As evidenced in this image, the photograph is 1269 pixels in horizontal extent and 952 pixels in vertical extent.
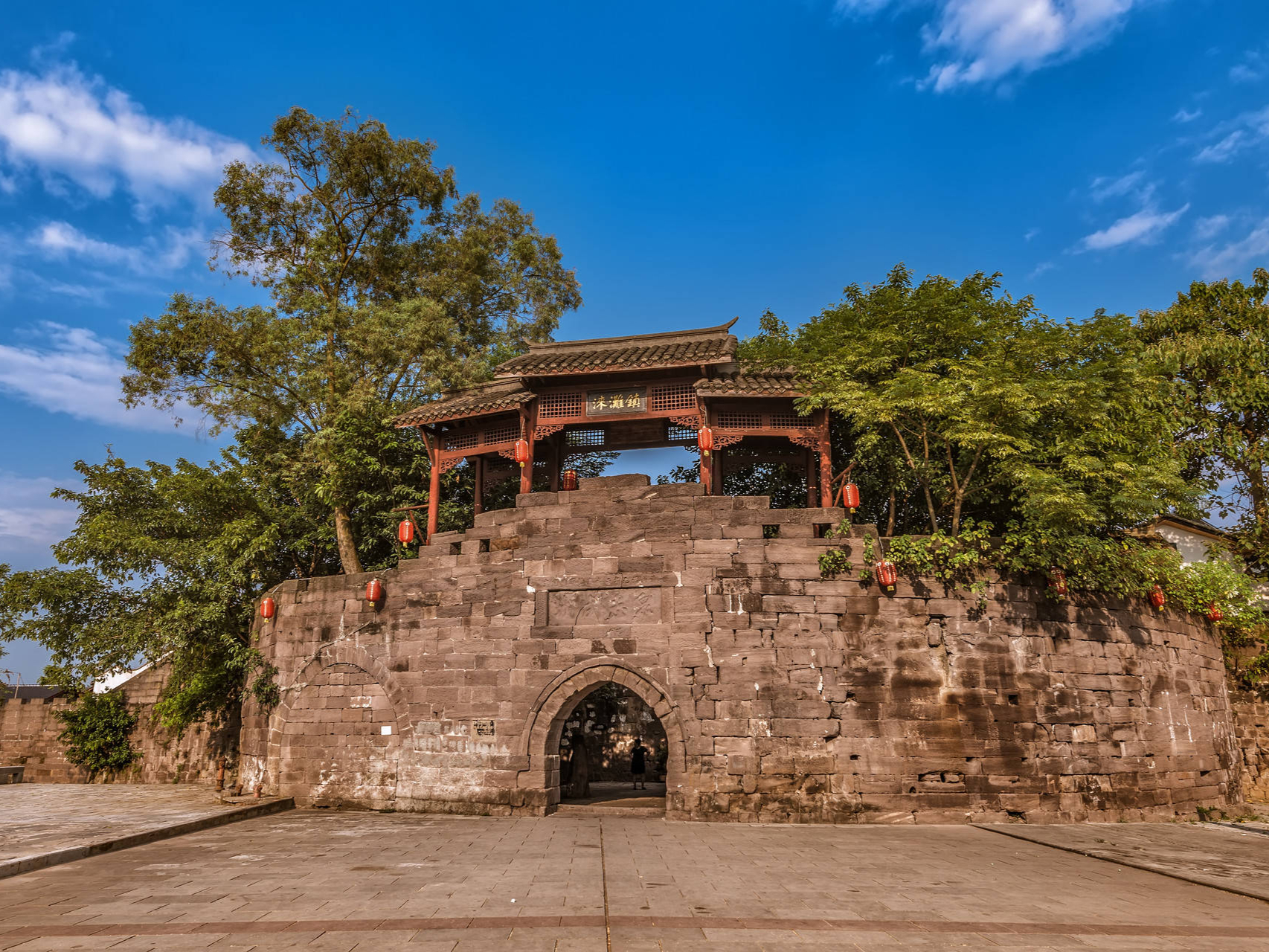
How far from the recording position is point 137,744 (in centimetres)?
1870

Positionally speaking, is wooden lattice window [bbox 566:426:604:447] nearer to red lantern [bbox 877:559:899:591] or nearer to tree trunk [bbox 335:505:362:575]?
tree trunk [bbox 335:505:362:575]

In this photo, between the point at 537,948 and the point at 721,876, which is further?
the point at 721,876

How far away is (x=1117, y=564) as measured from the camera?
469 inches

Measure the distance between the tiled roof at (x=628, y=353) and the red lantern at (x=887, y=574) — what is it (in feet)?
14.1

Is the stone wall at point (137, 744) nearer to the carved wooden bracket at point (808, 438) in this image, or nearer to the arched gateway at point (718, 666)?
the arched gateway at point (718, 666)

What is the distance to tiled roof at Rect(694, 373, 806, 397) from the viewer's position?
12780mm

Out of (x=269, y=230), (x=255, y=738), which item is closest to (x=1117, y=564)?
(x=255, y=738)

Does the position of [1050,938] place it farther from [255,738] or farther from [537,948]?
[255,738]

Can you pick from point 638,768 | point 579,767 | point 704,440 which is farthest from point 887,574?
point 638,768

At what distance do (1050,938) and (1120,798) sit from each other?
7.55 m

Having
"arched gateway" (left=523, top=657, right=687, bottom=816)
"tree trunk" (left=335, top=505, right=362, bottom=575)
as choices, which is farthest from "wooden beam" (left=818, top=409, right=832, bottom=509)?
"tree trunk" (left=335, top=505, right=362, bottom=575)

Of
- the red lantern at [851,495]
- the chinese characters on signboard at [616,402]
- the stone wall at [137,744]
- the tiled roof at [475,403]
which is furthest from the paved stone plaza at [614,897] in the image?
the stone wall at [137,744]

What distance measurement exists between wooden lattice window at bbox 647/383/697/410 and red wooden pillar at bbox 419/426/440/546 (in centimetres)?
458

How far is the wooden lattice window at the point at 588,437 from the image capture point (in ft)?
49.9
